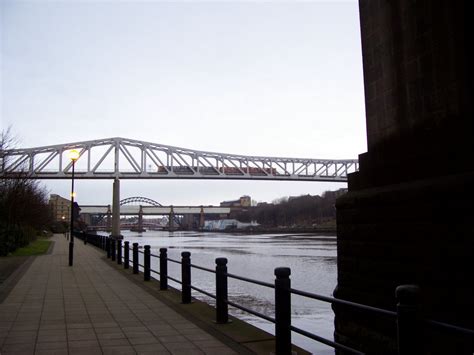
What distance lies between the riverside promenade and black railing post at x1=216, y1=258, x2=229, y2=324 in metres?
0.35

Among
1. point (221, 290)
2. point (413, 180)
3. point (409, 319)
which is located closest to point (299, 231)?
point (221, 290)

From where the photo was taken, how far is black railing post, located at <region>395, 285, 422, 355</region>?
3613 millimetres

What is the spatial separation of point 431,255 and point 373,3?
163 inches

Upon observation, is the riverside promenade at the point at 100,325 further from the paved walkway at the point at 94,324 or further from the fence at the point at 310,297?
the fence at the point at 310,297

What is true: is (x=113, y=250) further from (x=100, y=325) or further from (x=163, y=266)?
(x=100, y=325)

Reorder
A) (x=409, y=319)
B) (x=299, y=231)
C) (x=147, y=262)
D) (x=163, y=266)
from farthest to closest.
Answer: (x=299, y=231), (x=147, y=262), (x=163, y=266), (x=409, y=319)

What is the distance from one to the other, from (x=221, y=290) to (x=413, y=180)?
3.30 m

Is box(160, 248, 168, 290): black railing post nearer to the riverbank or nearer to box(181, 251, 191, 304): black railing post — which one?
box(181, 251, 191, 304): black railing post

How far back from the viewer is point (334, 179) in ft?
389

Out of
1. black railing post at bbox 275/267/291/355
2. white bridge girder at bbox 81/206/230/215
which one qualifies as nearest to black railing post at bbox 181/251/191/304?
black railing post at bbox 275/267/291/355

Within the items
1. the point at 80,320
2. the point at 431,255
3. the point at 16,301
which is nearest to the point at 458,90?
the point at 431,255

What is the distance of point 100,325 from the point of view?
312 inches

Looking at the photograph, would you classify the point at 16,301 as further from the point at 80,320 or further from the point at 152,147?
the point at 152,147

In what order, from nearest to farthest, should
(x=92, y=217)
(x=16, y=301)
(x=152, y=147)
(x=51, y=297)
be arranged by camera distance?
(x=16, y=301) < (x=51, y=297) < (x=152, y=147) < (x=92, y=217)
